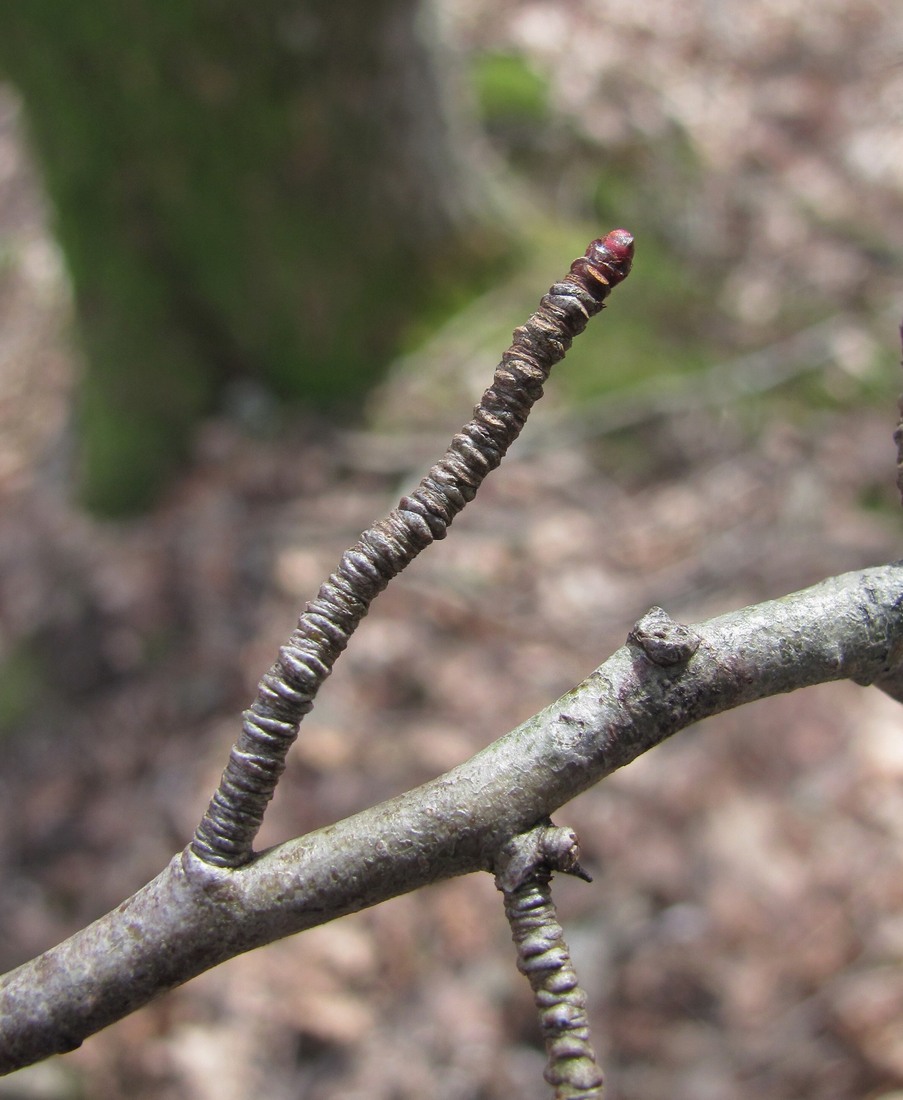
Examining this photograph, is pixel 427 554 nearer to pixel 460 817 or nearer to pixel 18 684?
pixel 18 684

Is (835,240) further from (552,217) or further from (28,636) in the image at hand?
(28,636)

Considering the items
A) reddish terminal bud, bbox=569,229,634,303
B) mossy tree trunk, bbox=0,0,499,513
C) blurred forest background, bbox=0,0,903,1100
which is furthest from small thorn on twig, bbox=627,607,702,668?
mossy tree trunk, bbox=0,0,499,513

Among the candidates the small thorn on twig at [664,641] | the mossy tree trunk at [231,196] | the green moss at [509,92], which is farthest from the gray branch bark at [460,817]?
the green moss at [509,92]

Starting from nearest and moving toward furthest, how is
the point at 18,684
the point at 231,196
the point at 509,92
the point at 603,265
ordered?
1. the point at 603,265
2. the point at 231,196
3. the point at 18,684
4. the point at 509,92

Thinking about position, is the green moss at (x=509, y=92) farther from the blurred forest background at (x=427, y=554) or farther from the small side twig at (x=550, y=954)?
the small side twig at (x=550, y=954)

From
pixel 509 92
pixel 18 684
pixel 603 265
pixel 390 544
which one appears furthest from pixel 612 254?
pixel 509 92

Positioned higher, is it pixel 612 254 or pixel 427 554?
pixel 427 554

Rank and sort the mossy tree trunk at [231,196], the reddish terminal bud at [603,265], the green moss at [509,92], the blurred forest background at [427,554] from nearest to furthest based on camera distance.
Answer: the reddish terminal bud at [603,265] → the blurred forest background at [427,554] → the mossy tree trunk at [231,196] → the green moss at [509,92]
